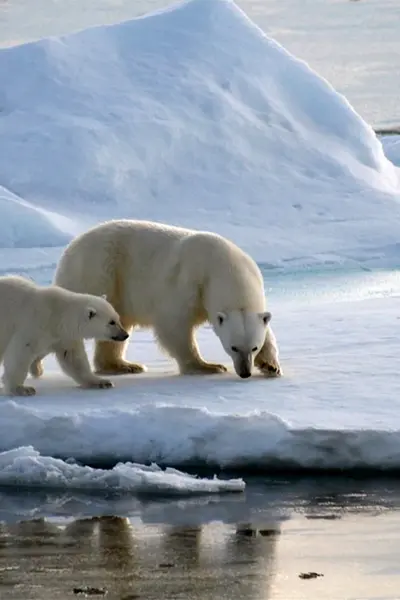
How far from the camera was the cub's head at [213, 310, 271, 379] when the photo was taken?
660 centimetres

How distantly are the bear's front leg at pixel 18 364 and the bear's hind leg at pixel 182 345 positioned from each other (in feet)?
2.56

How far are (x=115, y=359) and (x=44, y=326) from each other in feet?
2.95

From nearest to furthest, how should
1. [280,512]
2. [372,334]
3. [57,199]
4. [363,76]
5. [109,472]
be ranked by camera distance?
[280,512] → [109,472] → [372,334] → [57,199] → [363,76]

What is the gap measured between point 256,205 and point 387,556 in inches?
449

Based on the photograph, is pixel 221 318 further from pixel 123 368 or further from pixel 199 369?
pixel 123 368

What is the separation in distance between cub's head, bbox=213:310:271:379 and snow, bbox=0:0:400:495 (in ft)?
0.37

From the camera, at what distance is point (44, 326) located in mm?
6430

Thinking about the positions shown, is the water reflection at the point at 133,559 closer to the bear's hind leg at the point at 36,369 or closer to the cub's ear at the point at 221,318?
the cub's ear at the point at 221,318

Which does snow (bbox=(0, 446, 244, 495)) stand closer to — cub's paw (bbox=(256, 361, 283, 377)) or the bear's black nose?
the bear's black nose

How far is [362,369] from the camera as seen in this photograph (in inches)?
271

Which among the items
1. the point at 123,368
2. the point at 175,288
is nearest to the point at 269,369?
the point at 175,288

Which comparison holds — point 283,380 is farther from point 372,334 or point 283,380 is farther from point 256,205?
point 256,205

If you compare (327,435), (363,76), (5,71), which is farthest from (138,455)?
(363,76)

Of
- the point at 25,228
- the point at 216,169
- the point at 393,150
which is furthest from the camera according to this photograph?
the point at 393,150
